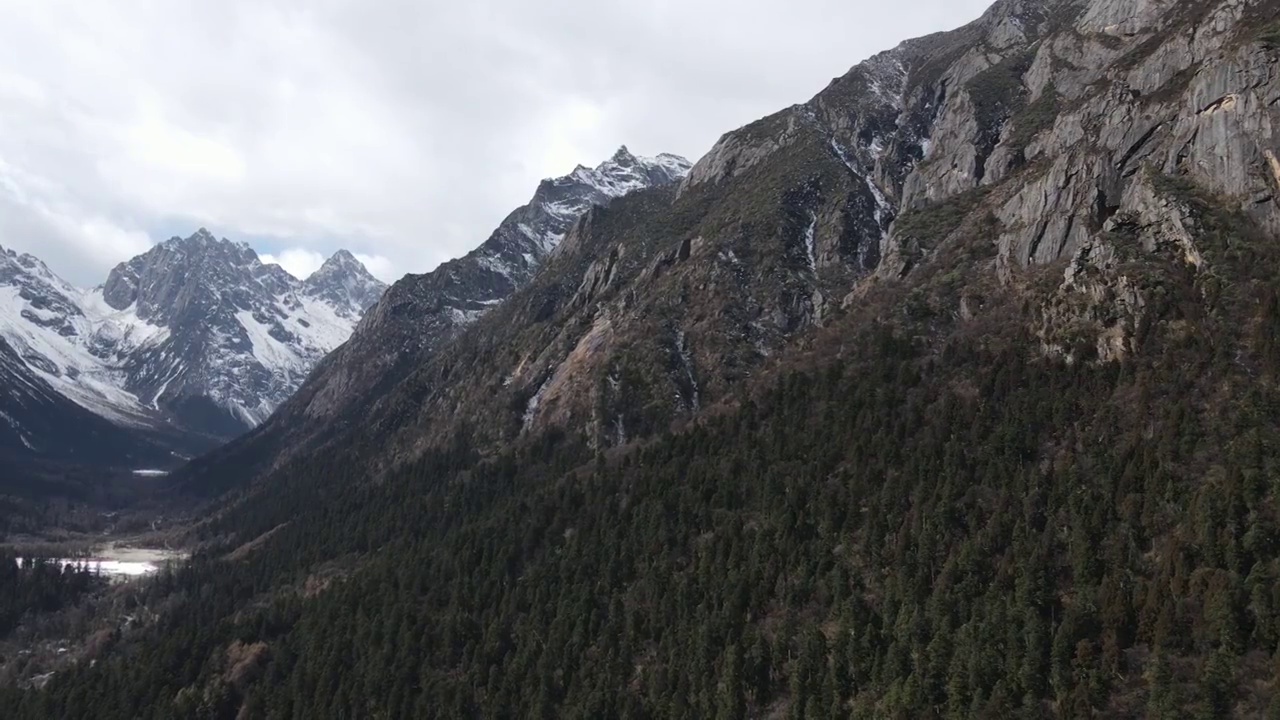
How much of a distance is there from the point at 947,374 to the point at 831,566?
37036 millimetres

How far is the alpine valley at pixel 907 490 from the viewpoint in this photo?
65125 millimetres

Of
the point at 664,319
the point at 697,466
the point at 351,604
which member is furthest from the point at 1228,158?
the point at 351,604

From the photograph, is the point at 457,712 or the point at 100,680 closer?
the point at 457,712

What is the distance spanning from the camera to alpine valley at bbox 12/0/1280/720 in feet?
214

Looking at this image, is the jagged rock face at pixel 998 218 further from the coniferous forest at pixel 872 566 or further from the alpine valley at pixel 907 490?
the coniferous forest at pixel 872 566

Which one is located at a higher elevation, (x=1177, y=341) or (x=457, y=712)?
(x=1177, y=341)

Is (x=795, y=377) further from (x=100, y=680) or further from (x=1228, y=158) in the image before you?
(x=100, y=680)

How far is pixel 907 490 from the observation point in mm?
90062

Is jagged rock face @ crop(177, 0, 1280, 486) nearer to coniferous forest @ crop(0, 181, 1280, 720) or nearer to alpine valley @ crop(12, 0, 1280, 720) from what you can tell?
alpine valley @ crop(12, 0, 1280, 720)

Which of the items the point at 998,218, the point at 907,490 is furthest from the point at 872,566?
the point at 998,218

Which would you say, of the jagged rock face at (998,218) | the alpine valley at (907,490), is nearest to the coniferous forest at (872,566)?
the alpine valley at (907,490)

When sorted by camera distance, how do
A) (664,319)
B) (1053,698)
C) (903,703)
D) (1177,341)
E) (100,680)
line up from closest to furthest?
(1053,698) → (903,703) → (1177,341) → (100,680) → (664,319)

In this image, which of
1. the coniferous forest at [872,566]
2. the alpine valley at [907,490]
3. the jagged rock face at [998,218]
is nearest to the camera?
the coniferous forest at [872,566]

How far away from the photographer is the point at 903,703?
212ft
